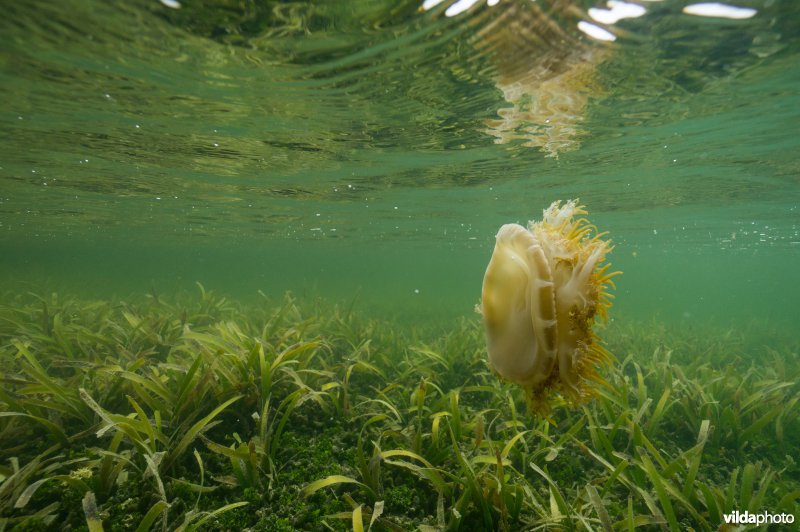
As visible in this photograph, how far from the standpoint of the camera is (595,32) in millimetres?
5855

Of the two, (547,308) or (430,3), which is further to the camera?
(430,3)

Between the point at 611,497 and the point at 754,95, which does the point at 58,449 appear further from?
the point at 754,95

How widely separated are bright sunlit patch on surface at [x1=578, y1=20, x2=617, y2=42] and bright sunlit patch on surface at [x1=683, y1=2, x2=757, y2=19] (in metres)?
0.95

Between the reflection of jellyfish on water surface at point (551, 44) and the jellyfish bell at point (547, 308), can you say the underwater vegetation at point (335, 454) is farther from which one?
the reflection of jellyfish on water surface at point (551, 44)

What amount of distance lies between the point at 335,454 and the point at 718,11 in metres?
7.76

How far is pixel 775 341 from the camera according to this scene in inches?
579

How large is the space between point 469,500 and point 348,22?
610cm

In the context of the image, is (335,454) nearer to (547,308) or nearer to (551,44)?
(547,308)

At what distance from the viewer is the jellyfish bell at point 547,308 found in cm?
231

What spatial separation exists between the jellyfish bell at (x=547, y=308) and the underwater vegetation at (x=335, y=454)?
0.41 metres

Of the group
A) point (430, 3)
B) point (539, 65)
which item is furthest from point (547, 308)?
point (539, 65)

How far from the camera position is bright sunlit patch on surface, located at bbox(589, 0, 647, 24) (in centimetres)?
535

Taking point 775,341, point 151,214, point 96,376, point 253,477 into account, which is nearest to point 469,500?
point 253,477

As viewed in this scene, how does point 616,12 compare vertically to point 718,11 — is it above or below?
above
